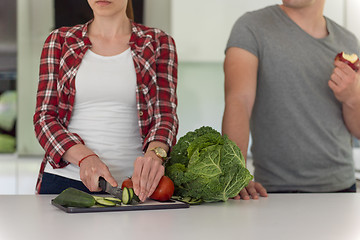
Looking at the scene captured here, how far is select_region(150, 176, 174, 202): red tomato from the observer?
4.11ft

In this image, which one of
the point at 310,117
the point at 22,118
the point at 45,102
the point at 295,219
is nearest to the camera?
the point at 295,219

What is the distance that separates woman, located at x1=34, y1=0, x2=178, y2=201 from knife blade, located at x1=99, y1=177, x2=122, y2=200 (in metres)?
0.23

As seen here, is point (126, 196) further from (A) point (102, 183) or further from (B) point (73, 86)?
(B) point (73, 86)

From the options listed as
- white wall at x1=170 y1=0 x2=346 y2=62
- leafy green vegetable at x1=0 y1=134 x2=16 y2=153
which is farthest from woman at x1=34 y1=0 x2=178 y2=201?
leafy green vegetable at x1=0 y1=134 x2=16 y2=153

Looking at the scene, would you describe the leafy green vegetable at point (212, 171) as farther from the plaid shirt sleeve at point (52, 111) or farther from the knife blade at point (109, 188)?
the plaid shirt sleeve at point (52, 111)

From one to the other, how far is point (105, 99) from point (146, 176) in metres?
0.39

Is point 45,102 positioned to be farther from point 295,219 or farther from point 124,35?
point 295,219

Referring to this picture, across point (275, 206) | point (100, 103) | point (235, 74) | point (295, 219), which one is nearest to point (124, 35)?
point (100, 103)

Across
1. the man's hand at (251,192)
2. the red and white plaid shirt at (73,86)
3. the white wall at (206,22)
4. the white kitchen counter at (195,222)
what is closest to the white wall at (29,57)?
the white wall at (206,22)

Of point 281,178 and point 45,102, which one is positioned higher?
point 45,102

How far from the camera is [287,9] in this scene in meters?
1.88

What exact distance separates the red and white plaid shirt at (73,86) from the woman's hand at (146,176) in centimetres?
22

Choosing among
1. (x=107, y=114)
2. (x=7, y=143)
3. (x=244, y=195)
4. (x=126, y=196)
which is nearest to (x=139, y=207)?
(x=126, y=196)

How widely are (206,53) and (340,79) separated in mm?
1606
